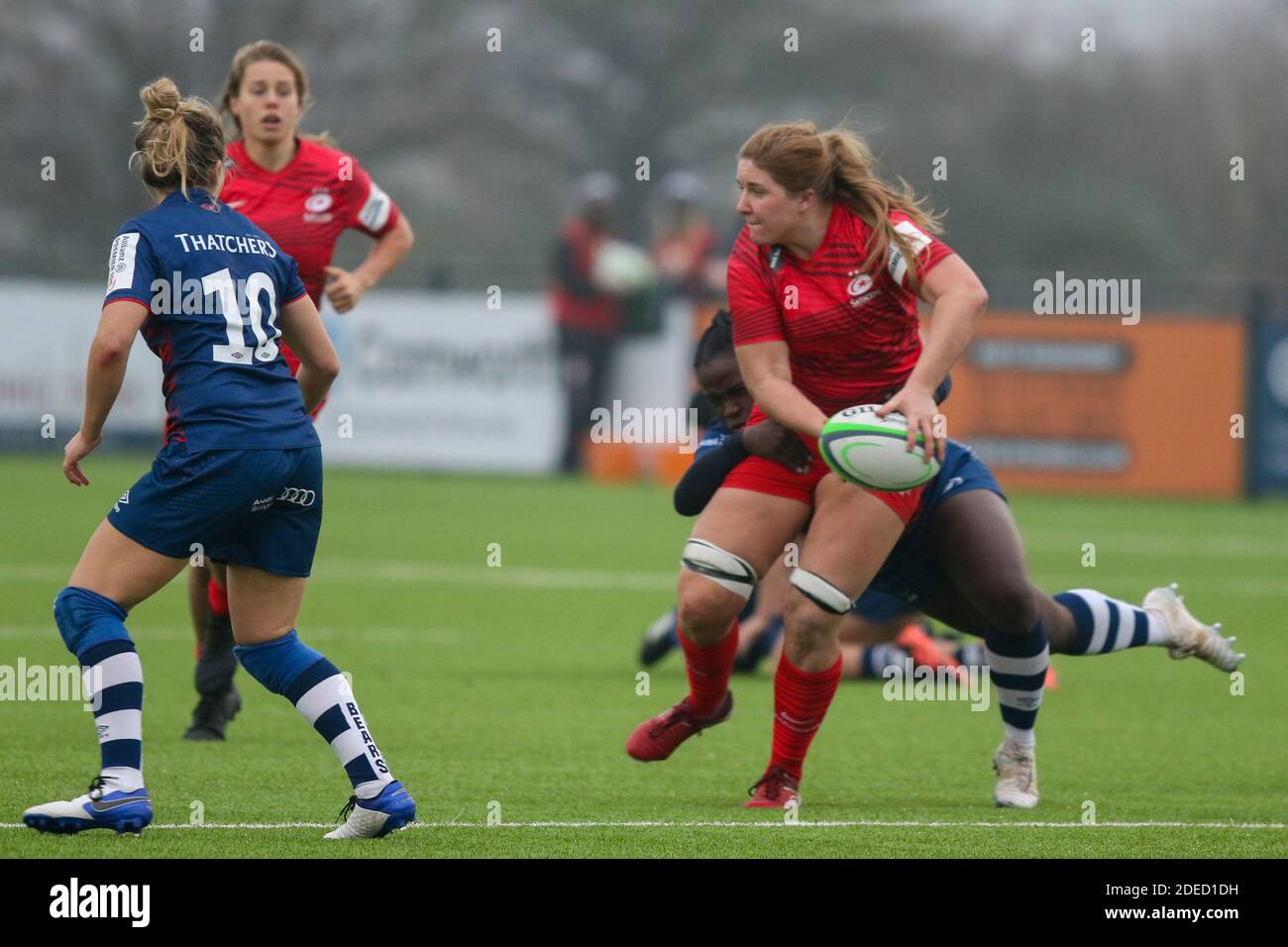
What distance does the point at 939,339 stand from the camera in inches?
231

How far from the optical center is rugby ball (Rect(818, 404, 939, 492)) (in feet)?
18.9

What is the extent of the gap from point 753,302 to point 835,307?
23 cm

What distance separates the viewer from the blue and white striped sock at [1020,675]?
6.51 metres

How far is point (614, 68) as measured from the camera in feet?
140

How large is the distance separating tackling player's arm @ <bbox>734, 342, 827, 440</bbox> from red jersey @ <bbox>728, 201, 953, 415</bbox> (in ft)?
0.11

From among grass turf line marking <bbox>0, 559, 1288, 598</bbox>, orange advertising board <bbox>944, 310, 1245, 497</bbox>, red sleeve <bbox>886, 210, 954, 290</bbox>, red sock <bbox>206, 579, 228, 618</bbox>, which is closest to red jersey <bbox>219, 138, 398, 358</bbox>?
red sock <bbox>206, 579, 228, 618</bbox>

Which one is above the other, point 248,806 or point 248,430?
point 248,430

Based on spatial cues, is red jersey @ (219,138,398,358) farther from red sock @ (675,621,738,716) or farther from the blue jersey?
the blue jersey

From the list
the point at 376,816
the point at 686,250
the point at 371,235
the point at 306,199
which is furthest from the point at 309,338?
the point at 686,250

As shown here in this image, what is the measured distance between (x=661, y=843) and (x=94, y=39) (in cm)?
3129

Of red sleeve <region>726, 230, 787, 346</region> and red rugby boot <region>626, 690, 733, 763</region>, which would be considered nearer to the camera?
red sleeve <region>726, 230, 787, 346</region>

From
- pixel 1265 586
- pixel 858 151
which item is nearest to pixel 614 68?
pixel 1265 586

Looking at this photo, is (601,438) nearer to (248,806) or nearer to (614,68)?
(248,806)

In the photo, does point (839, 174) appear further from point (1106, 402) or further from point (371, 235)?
point (1106, 402)
